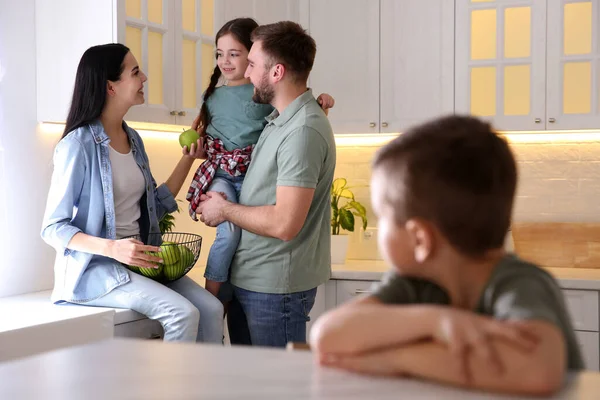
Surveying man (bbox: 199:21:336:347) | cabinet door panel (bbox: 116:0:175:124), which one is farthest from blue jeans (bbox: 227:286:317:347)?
cabinet door panel (bbox: 116:0:175:124)

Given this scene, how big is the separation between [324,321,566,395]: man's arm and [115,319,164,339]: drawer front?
182 cm

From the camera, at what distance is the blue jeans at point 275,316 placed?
2531 millimetres

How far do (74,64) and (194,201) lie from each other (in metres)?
0.70

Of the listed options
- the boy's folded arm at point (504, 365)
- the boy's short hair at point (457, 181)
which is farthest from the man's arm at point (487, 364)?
the boy's short hair at point (457, 181)

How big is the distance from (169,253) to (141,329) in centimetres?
27

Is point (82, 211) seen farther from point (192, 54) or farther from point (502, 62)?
point (502, 62)

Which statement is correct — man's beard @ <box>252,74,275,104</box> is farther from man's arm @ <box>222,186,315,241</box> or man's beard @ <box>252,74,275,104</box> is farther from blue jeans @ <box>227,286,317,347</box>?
blue jeans @ <box>227,286,317,347</box>

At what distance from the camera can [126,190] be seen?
272cm

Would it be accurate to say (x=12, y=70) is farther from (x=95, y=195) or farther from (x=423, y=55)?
(x=423, y=55)

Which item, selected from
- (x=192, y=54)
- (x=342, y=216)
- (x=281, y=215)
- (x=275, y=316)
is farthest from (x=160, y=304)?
(x=342, y=216)

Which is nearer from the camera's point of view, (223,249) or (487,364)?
(487,364)

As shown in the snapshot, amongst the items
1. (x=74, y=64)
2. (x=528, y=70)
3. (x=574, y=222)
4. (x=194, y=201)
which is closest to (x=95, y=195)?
(x=194, y=201)

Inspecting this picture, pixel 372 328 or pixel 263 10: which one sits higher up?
pixel 263 10

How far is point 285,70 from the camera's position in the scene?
8.41 ft
